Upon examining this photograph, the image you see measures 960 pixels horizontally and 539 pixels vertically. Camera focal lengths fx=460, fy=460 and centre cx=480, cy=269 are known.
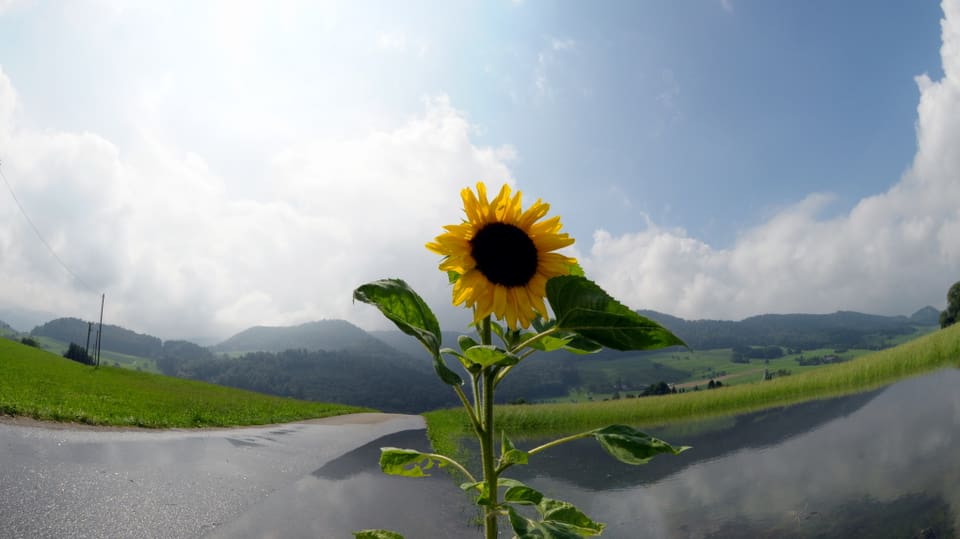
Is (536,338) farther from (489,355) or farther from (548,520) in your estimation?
(548,520)

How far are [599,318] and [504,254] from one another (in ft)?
1.08

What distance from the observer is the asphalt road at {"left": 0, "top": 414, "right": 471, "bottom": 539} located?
3.66 meters

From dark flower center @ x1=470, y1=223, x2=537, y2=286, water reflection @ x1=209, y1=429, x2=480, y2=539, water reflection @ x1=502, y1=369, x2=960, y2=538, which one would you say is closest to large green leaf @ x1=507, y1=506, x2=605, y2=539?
dark flower center @ x1=470, y1=223, x2=537, y2=286

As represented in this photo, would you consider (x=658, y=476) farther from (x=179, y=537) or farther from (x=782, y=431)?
(x=179, y=537)

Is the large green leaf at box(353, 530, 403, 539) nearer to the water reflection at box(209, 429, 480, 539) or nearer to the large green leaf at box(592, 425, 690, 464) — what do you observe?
the large green leaf at box(592, 425, 690, 464)

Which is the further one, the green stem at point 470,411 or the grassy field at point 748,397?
the grassy field at point 748,397

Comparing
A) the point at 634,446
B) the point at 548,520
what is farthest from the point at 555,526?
the point at 634,446

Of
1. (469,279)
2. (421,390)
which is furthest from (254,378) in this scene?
(469,279)

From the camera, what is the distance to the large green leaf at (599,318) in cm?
86

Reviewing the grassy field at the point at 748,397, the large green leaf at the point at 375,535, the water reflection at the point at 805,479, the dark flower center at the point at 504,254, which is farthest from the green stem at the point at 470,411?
the grassy field at the point at 748,397

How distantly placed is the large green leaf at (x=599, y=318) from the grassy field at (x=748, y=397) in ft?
22.9

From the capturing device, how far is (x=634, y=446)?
0.99 meters

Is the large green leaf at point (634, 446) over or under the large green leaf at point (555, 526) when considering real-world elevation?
over

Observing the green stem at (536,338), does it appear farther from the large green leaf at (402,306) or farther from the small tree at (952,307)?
the small tree at (952,307)
